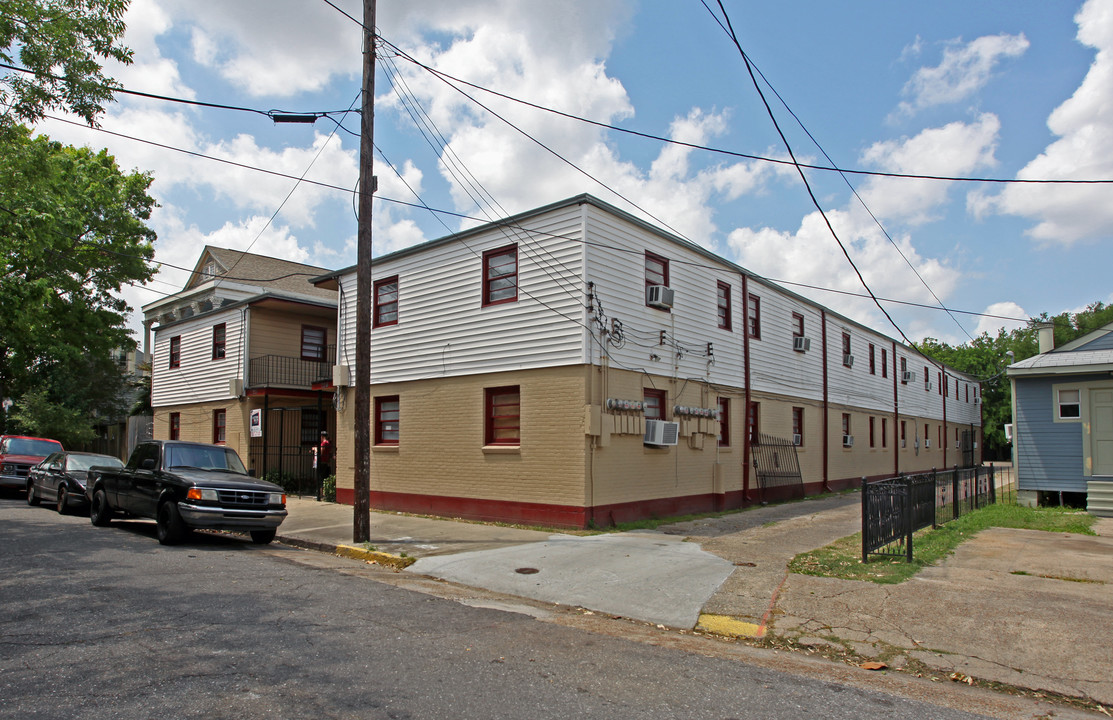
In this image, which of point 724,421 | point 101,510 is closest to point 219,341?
point 101,510

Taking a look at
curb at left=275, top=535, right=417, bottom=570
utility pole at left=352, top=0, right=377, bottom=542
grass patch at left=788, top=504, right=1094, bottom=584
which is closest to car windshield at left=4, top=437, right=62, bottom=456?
curb at left=275, top=535, right=417, bottom=570

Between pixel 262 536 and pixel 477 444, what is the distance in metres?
4.63

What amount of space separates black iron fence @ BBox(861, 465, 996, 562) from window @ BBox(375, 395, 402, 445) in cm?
1129

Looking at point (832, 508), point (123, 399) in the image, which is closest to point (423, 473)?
point (832, 508)

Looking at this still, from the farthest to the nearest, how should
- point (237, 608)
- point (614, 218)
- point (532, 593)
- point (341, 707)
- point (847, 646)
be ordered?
point (614, 218), point (532, 593), point (237, 608), point (847, 646), point (341, 707)

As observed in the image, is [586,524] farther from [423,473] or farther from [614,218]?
[614,218]

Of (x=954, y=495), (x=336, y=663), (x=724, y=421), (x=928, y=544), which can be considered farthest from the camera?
(x=724, y=421)

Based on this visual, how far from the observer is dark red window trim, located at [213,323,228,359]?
964 inches

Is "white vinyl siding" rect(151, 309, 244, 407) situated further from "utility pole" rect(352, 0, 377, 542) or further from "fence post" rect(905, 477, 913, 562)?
"fence post" rect(905, 477, 913, 562)

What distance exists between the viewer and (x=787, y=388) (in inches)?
854

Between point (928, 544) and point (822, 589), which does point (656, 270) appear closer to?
point (928, 544)

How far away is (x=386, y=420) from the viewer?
1798 cm

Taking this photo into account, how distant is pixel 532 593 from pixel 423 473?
824 centimetres

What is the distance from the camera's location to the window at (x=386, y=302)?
18000 mm
